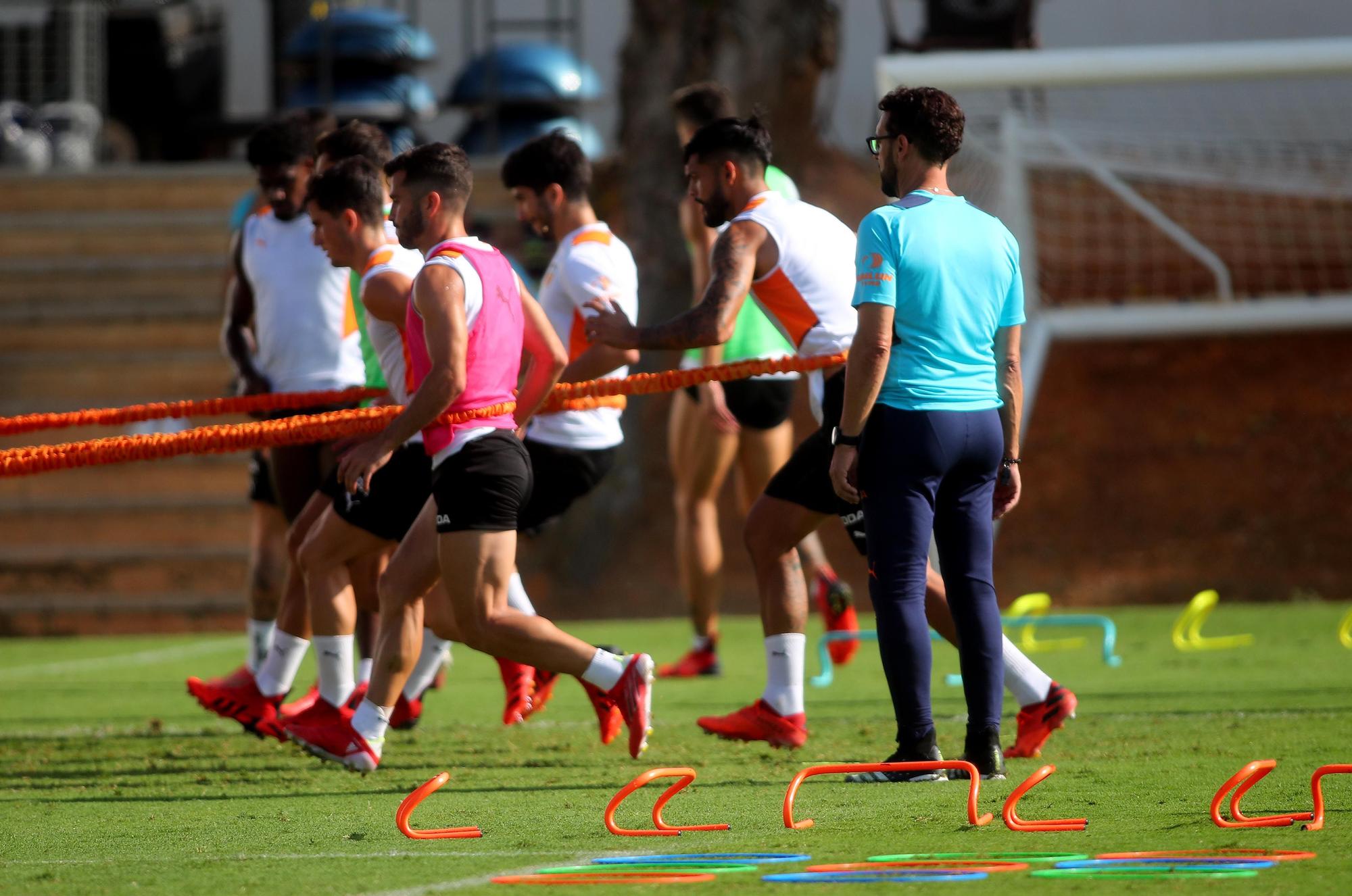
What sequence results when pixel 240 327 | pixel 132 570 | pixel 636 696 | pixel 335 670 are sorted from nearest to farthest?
pixel 636 696, pixel 335 670, pixel 240 327, pixel 132 570

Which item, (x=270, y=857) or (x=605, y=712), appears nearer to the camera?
(x=270, y=857)

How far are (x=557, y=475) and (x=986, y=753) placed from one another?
2311mm

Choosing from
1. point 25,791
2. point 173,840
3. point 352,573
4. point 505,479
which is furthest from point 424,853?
point 352,573

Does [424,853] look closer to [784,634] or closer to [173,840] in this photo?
[173,840]

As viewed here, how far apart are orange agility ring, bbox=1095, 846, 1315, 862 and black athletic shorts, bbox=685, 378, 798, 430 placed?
176 inches

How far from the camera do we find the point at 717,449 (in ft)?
29.7

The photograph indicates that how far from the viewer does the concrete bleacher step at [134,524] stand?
563 inches

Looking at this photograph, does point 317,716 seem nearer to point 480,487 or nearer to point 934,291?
point 480,487

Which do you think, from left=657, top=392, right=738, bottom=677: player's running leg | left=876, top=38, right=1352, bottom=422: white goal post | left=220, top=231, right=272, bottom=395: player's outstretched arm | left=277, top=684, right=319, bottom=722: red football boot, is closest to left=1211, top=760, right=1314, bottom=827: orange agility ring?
left=277, top=684, right=319, bottom=722: red football boot

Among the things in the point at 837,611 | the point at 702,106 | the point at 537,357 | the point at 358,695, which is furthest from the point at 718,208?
the point at 837,611

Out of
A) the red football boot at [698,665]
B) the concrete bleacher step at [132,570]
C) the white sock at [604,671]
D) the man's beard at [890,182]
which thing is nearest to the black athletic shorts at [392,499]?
the white sock at [604,671]

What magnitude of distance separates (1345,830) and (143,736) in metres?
4.62

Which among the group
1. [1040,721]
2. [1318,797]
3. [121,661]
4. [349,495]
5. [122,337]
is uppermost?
[349,495]

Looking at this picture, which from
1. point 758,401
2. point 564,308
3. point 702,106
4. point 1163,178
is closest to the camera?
point 564,308
